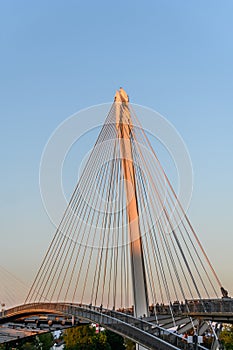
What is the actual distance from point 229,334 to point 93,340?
21.8m

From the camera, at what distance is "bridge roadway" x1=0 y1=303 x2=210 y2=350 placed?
75.6ft

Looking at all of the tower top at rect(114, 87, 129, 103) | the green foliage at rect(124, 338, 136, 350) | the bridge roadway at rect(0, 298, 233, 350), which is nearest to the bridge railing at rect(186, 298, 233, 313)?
the bridge roadway at rect(0, 298, 233, 350)

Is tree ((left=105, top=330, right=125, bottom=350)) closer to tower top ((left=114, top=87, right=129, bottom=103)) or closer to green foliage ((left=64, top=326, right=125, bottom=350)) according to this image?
green foliage ((left=64, top=326, right=125, bottom=350))

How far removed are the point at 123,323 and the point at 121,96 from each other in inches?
736

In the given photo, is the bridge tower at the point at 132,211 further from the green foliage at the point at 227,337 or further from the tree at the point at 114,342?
the tree at the point at 114,342

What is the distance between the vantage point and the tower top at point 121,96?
1518 inches

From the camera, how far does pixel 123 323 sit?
28.4m

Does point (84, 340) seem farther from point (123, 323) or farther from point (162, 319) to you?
point (123, 323)

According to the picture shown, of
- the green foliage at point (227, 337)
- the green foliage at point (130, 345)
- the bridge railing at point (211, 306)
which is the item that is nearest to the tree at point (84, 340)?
the green foliage at point (130, 345)

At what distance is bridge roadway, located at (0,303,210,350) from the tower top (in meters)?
16.7

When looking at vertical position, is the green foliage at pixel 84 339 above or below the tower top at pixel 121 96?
above

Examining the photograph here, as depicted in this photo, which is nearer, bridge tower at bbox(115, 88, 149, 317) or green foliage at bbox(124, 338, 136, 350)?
bridge tower at bbox(115, 88, 149, 317)

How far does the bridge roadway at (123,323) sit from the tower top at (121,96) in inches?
659

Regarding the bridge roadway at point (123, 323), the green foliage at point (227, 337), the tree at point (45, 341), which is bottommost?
the bridge roadway at point (123, 323)
